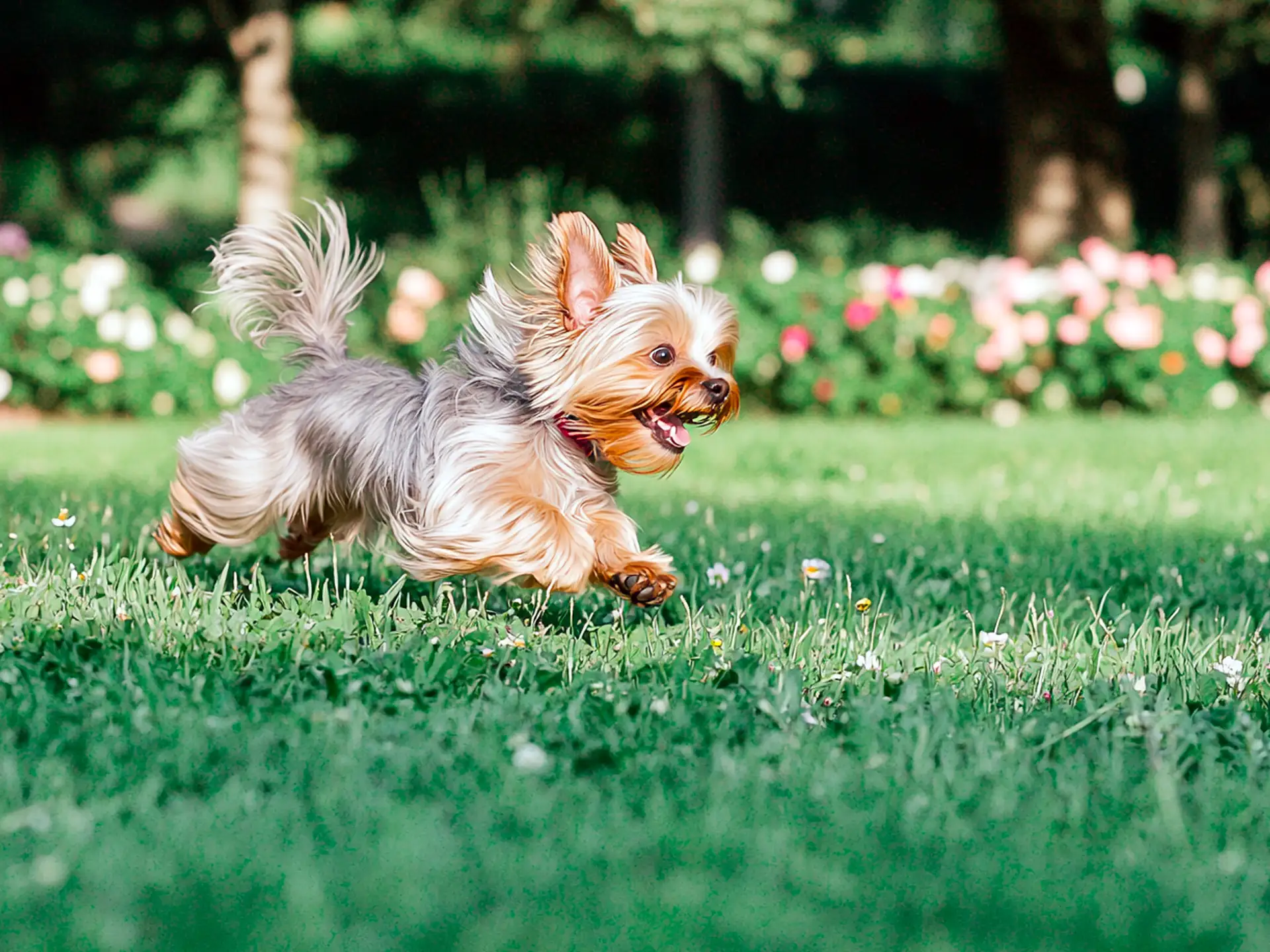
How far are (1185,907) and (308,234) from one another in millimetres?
3610

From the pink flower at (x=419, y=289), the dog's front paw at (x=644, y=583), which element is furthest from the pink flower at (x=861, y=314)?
the dog's front paw at (x=644, y=583)

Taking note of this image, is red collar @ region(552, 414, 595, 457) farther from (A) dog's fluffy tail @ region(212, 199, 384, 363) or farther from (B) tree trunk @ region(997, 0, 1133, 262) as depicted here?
(B) tree trunk @ region(997, 0, 1133, 262)

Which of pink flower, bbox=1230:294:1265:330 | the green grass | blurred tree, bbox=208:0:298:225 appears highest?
blurred tree, bbox=208:0:298:225

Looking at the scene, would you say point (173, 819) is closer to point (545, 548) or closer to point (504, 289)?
point (545, 548)

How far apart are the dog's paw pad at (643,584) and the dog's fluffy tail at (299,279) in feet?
4.73

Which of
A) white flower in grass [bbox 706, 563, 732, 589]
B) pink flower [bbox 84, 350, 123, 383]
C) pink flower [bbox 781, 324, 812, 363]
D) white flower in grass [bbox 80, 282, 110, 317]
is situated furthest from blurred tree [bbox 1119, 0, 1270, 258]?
white flower in grass [bbox 706, 563, 732, 589]

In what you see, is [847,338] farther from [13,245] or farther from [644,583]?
[644,583]

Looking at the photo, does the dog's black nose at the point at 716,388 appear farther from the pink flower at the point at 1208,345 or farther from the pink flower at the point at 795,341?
the pink flower at the point at 1208,345

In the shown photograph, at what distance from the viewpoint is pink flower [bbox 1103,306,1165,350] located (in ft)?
37.7

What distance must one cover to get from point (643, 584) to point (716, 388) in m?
0.57

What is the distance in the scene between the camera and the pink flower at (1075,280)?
11695 millimetres

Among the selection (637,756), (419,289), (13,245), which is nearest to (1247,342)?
(419,289)

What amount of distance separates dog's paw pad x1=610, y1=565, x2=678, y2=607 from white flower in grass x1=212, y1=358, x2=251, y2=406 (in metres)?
7.30

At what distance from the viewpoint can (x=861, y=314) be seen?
1124 centimetres
